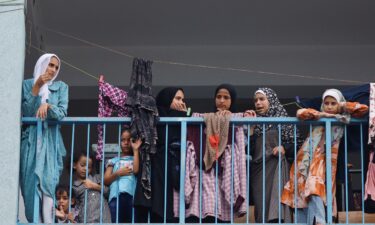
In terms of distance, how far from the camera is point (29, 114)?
34.8 ft

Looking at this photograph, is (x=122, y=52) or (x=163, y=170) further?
(x=122, y=52)

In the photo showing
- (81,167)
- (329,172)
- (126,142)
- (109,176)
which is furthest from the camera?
(81,167)

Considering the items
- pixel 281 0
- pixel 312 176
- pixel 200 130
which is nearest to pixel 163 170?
pixel 200 130

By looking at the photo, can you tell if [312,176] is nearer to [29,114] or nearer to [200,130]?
[200,130]

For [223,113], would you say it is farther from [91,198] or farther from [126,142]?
[91,198]

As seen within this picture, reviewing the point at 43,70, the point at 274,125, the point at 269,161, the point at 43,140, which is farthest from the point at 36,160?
the point at 274,125

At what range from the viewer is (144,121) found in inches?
408

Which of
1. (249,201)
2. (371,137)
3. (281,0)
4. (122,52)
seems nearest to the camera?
(371,137)

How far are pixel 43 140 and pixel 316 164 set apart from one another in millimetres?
2587

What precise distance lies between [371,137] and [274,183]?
103cm

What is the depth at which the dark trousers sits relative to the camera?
10.4m

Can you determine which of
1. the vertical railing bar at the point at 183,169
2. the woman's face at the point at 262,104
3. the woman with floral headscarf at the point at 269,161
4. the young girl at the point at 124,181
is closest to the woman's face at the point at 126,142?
the young girl at the point at 124,181

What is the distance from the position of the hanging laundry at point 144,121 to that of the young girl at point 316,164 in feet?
4.36

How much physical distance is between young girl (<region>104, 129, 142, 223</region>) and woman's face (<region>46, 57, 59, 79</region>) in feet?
3.00
